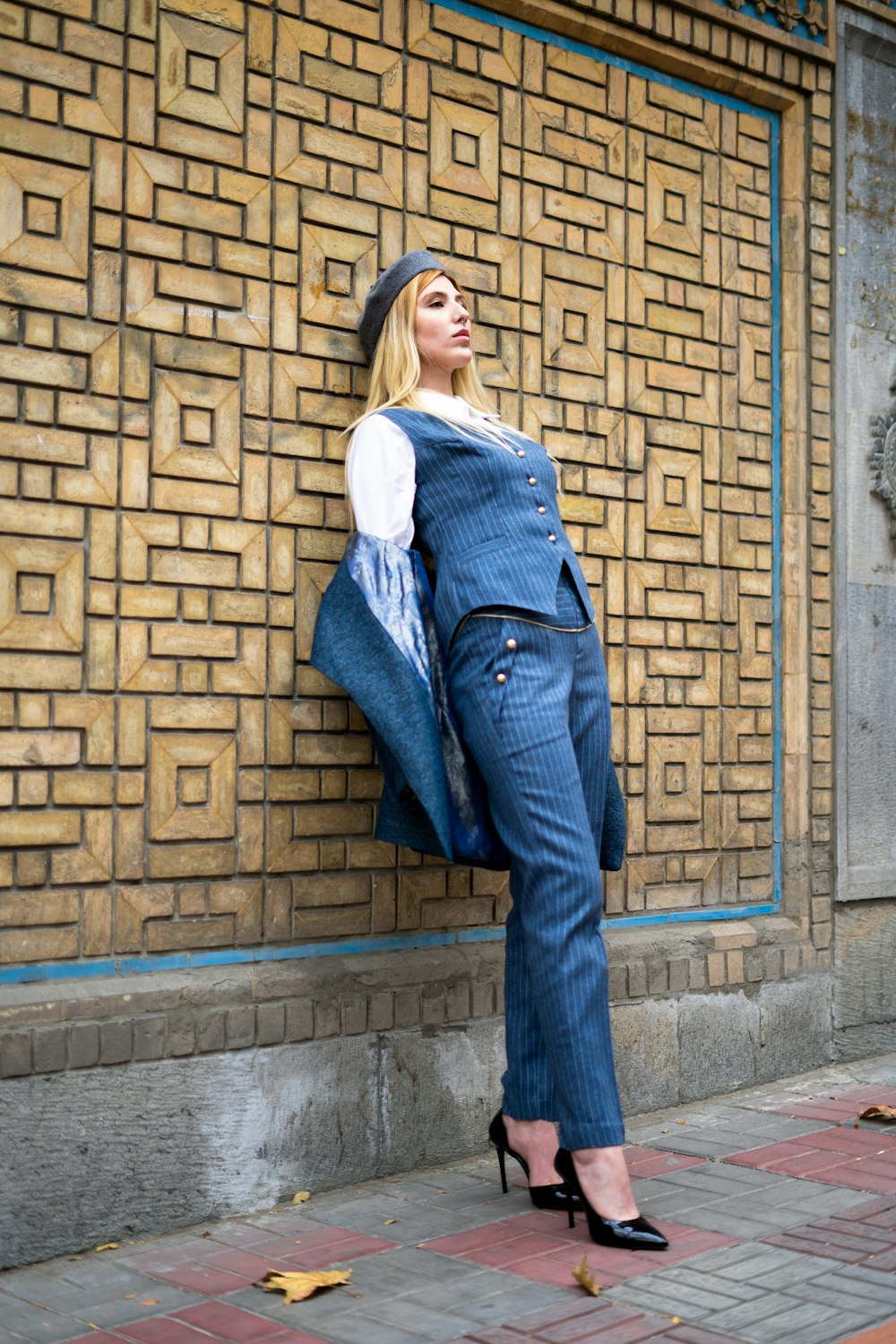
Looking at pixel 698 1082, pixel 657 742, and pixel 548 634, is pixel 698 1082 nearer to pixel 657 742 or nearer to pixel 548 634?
pixel 657 742

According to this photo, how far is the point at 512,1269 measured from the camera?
3225 millimetres

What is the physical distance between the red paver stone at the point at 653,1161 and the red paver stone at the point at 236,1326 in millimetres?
1333

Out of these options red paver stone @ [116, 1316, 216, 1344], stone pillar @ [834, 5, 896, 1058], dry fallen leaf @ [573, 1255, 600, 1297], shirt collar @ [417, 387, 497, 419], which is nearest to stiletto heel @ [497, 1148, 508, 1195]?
dry fallen leaf @ [573, 1255, 600, 1297]

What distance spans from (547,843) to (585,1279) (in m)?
0.95

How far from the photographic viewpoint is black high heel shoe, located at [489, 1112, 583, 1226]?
3.62 meters

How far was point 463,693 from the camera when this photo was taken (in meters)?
3.62

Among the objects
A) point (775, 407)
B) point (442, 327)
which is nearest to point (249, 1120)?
point (442, 327)

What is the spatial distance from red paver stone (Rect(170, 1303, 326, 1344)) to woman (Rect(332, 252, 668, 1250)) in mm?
806

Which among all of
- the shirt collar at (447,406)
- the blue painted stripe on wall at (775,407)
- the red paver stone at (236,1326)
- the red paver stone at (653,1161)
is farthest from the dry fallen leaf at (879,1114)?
the shirt collar at (447,406)

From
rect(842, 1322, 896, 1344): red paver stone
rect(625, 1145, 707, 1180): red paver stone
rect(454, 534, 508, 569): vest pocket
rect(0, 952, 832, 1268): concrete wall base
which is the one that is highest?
rect(454, 534, 508, 569): vest pocket

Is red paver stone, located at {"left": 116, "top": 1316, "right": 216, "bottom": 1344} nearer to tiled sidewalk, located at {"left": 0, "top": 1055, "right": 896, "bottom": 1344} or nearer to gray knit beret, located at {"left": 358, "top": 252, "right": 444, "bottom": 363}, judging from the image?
tiled sidewalk, located at {"left": 0, "top": 1055, "right": 896, "bottom": 1344}

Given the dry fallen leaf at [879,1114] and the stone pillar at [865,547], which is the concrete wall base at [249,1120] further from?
the stone pillar at [865,547]

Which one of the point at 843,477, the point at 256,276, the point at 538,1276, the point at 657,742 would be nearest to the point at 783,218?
the point at 843,477

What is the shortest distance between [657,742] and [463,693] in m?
1.47
